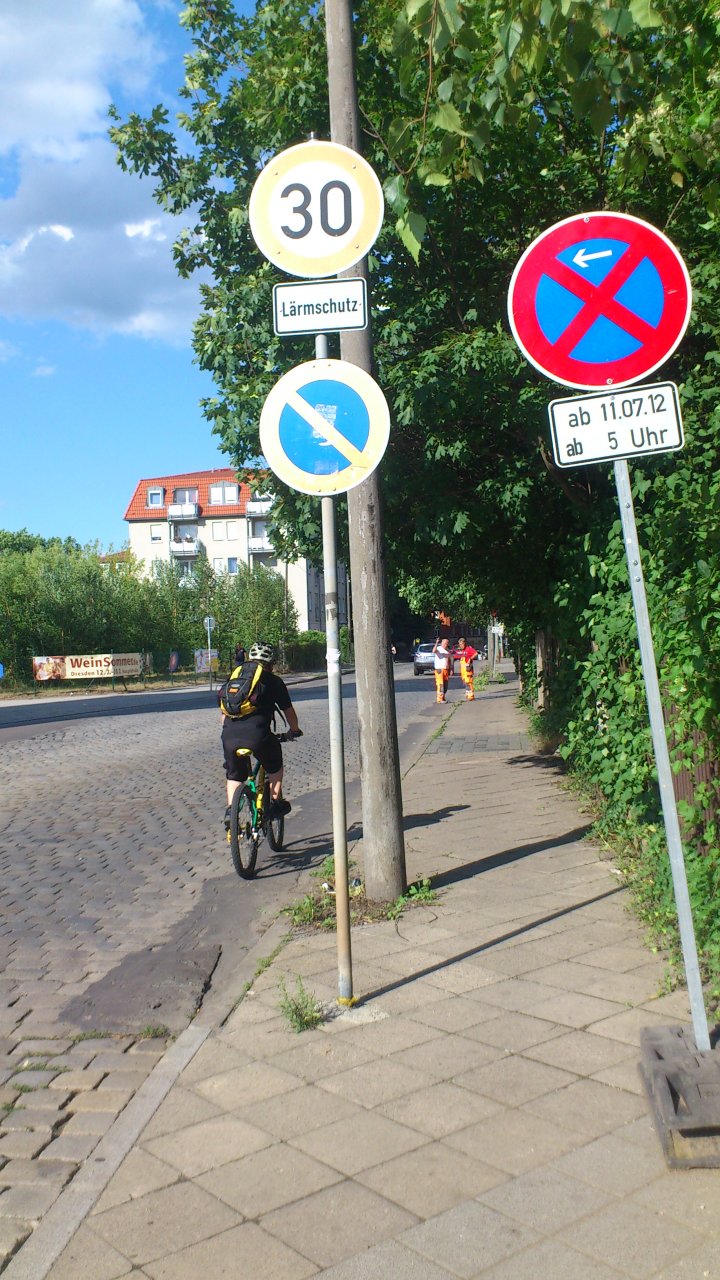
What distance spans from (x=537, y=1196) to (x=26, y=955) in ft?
12.7

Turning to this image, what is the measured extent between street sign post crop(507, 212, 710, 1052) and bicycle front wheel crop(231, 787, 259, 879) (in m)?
4.57

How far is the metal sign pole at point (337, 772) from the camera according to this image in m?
4.89

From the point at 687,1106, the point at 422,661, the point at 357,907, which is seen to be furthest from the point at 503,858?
the point at 422,661

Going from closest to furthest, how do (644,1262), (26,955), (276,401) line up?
1. (644,1262)
2. (276,401)
3. (26,955)

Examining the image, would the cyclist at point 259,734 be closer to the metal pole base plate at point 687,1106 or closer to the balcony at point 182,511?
the metal pole base plate at point 687,1106

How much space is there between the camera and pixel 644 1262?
2820 millimetres

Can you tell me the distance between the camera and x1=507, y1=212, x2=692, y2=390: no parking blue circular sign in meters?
3.87

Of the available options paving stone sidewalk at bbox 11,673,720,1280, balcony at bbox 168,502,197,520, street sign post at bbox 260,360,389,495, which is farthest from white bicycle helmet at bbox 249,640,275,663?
balcony at bbox 168,502,197,520

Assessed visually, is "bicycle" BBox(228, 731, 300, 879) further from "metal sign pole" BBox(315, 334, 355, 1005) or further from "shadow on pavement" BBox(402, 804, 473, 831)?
"metal sign pole" BBox(315, 334, 355, 1005)

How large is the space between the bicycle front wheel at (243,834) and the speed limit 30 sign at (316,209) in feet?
13.6

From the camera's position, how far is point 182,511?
3841 inches

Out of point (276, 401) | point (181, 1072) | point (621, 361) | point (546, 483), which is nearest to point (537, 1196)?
point (181, 1072)

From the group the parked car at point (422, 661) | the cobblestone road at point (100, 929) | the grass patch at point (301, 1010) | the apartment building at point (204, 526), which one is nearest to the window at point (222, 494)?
the apartment building at point (204, 526)

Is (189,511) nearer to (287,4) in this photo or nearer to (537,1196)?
(287,4)
